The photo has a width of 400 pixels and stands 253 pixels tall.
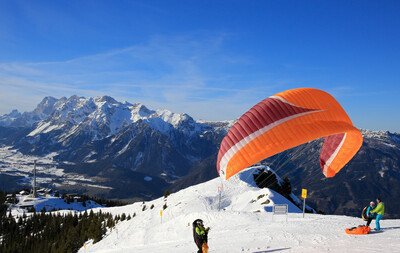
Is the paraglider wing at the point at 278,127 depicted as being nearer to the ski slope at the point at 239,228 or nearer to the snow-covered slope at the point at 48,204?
the ski slope at the point at 239,228

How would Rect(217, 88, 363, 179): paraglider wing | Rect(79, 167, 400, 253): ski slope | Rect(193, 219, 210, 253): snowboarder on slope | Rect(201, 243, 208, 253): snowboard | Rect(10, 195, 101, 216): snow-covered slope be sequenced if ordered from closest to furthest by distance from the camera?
Rect(201, 243, 208, 253): snowboard → Rect(193, 219, 210, 253): snowboarder on slope → Rect(79, 167, 400, 253): ski slope → Rect(217, 88, 363, 179): paraglider wing → Rect(10, 195, 101, 216): snow-covered slope

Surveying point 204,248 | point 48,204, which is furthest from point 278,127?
point 48,204

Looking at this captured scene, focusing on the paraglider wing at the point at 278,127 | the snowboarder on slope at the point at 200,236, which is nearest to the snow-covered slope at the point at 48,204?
the paraglider wing at the point at 278,127

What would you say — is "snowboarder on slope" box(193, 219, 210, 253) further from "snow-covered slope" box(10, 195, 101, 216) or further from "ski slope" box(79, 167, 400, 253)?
"snow-covered slope" box(10, 195, 101, 216)

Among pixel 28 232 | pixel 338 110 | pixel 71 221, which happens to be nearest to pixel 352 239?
pixel 338 110

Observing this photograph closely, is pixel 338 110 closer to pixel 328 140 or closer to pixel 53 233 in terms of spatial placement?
pixel 328 140

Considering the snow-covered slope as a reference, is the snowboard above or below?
above

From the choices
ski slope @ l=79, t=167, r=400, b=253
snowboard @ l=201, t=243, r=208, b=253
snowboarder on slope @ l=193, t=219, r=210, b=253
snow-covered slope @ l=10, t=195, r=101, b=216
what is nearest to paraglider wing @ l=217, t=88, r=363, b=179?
snowboarder on slope @ l=193, t=219, r=210, b=253
